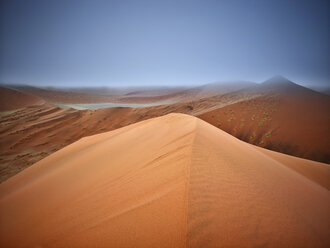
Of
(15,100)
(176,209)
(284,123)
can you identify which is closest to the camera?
(176,209)

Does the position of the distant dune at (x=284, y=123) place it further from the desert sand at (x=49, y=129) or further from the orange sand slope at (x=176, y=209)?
the orange sand slope at (x=176, y=209)

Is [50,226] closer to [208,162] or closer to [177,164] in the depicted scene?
[177,164]

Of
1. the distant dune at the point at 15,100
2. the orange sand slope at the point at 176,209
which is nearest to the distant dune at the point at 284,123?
the orange sand slope at the point at 176,209

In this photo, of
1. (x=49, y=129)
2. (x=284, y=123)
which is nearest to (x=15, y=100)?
(x=49, y=129)

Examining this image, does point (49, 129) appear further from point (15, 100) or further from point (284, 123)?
point (15, 100)

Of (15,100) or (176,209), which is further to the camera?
(15,100)

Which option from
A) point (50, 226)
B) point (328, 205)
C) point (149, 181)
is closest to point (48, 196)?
point (50, 226)
